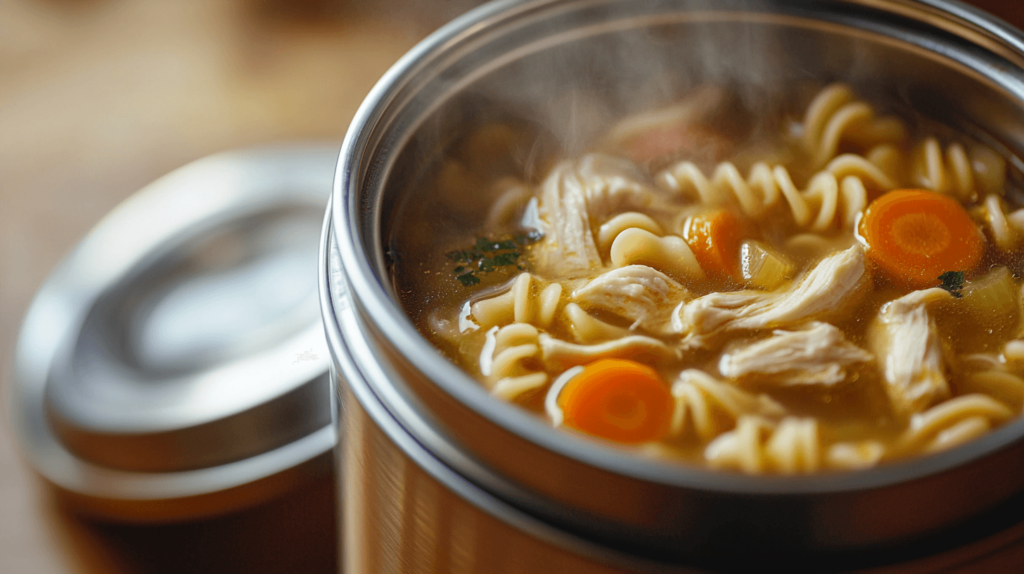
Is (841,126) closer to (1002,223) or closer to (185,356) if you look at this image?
(1002,223)

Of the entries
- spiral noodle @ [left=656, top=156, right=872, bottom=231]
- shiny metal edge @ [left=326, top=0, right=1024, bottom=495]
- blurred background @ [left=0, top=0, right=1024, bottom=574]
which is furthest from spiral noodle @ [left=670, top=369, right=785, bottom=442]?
blurred background @ [left=0, top=0, right=1024, bottom=574]

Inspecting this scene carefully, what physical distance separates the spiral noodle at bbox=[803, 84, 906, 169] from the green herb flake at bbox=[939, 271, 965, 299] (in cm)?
Answer: 42

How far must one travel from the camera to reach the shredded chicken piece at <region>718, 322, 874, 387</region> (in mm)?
1362

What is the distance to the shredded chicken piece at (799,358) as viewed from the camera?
1362mm

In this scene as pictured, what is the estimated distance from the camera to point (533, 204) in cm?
176

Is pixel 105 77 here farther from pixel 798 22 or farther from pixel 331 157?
pixel 798 22

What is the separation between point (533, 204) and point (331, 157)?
60.8 inches

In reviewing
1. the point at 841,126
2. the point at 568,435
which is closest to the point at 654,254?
the point at 841,126

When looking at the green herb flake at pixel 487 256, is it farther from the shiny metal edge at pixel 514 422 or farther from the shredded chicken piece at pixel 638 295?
the shiny metal edge at pixel 514 422

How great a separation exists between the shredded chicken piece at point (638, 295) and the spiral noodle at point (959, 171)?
64cm

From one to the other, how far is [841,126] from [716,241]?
49 cm

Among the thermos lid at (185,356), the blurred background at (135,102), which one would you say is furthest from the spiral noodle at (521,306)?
the blurred background at (135,102)

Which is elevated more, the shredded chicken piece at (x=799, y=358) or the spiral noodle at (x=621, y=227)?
the spiral noodle at (x=621, y=227)

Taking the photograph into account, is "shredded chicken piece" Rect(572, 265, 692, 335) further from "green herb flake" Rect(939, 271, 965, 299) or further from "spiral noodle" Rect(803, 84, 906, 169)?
"spiral noodle" Rect(803, 84, 906, 169)
